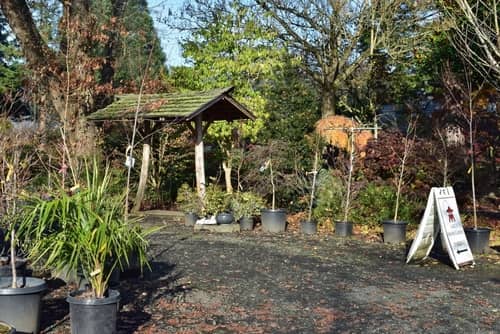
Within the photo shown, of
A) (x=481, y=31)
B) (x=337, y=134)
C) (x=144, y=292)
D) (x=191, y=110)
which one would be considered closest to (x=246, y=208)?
(x=191, y=110)

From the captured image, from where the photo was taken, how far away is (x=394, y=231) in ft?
32.4

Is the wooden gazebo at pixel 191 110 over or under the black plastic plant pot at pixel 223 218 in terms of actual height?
over

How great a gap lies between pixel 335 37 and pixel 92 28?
256 inches

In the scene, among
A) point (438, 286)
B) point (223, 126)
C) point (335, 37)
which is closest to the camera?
point (438, 286)

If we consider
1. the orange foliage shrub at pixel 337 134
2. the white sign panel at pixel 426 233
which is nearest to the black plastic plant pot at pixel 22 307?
the white sign panel at pixel 426 233

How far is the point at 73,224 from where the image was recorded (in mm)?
4457

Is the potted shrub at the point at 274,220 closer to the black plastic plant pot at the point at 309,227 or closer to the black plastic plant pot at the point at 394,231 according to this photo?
the black plastic plant pot at the point at 309,227

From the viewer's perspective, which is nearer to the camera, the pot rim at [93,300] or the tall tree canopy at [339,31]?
the pot rim at [93,300]

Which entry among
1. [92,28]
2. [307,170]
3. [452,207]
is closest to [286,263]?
[452,207]

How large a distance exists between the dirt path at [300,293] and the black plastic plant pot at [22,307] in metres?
0.31

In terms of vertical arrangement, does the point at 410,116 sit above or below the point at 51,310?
above

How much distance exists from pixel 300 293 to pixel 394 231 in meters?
4.07

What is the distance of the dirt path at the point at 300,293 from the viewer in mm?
5141

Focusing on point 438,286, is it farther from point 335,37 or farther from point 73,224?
point 335,37
